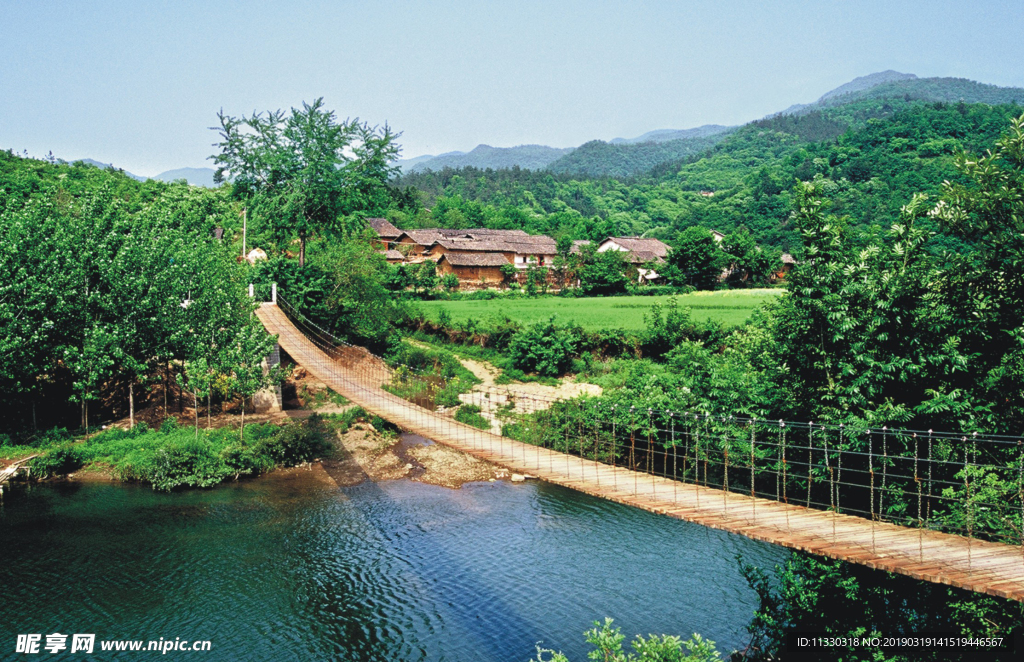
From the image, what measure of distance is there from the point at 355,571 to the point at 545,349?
10.5 m

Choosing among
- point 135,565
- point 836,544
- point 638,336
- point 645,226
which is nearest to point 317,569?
point 135,565

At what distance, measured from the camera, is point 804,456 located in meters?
8.88

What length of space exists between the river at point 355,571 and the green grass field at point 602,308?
10.1 meters

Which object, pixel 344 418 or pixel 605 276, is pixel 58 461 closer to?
pixel 344 418

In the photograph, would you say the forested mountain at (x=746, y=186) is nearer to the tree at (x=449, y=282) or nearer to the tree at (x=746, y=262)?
the tree at (x=449, y=282)

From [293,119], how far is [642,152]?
14012 cm

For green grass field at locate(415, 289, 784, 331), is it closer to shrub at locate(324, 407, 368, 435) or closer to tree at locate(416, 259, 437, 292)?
tree at locate(416, 259, 437, 292)

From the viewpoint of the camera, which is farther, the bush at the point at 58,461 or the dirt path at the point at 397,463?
the dirt path at the point at 397,463

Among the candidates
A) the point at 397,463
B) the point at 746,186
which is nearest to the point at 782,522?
the point at 397,463

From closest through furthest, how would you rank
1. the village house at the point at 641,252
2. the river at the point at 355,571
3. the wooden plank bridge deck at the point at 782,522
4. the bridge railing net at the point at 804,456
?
the wooden plank bridge deck at the point at 782,522 → the bridge railing net at the point at 804,456 → the river at the point at 355,571 → the village house at the point at 641,252

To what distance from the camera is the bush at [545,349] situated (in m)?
19.8

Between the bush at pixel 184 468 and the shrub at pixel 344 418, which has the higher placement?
the shrub at pixel 344 418

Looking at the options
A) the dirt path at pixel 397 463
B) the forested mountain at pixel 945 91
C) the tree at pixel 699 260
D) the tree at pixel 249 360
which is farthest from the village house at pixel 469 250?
the forested mountain at pixel 945 91

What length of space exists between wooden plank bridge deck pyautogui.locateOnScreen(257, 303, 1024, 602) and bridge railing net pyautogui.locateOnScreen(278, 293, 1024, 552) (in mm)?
165
